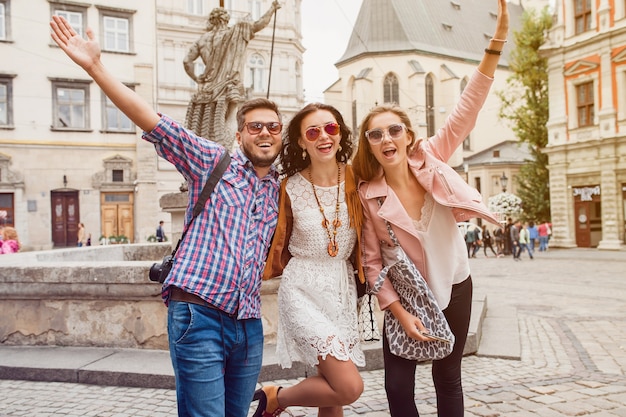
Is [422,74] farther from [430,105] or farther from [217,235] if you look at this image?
[217,235]

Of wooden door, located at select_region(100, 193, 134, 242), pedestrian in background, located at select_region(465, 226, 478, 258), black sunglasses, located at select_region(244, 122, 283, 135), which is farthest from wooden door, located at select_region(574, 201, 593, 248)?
black sunglasses, located at select_region(244, 122, 283, 135)

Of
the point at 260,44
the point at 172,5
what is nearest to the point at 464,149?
the point at 260,44

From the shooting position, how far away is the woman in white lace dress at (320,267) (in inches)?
108

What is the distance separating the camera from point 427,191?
2.89 metres

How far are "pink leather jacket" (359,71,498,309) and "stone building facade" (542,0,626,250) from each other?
24502 millimetres

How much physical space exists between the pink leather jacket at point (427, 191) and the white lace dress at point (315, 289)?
123 millimetres

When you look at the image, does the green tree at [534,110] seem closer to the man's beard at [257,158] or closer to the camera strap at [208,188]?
the man's beard at [257,158]

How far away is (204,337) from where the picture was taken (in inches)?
91.0

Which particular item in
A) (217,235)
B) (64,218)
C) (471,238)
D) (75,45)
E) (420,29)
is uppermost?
(420,29)

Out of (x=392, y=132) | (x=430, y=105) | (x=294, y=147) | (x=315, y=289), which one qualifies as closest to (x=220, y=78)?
(x=294, y=147)

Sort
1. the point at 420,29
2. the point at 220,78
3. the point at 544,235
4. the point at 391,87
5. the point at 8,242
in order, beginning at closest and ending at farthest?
the point at 220,78 < the point at 8,242 < the point at 544,235 < the point at 391,87 < the point at 420,29

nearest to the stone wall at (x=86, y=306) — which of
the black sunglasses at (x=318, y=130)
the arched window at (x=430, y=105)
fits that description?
the black sunglasses at (x=318, y=130)

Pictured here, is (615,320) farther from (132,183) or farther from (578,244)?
(132,183)

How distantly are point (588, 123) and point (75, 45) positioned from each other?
2823 centimetres
